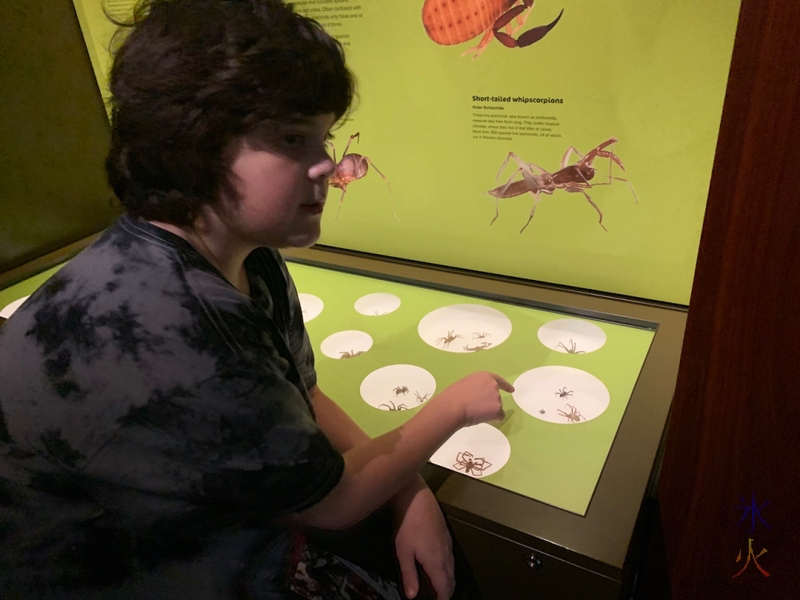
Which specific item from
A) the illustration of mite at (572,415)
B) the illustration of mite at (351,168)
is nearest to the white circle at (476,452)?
the illustration of mite at (572,415)

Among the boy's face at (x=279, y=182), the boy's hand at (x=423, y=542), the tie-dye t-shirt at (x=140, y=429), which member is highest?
the boy's face at (x=279, y=182)

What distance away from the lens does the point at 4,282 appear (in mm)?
1433

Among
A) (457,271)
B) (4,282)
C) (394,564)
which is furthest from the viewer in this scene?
(4,282)

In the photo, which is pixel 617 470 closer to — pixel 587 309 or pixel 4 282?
pixel 587 309

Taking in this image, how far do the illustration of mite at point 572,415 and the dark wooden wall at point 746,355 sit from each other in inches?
5.6

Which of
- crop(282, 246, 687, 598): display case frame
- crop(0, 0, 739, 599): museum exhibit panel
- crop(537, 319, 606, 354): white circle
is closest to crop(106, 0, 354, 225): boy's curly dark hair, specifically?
crop(0, 0, 739, 599): museum exhibit panel

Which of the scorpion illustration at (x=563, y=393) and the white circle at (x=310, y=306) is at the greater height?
the white circle at (x=310, y=306)

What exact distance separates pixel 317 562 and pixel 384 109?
886mm

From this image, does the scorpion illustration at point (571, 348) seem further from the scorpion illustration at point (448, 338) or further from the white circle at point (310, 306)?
the white circle at point (310, 306)

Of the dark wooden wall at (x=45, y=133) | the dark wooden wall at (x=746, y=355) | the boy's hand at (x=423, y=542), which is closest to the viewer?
the dark wooden wall at (x=746, y=355)

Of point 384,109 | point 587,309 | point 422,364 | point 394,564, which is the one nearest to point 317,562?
point 394,564

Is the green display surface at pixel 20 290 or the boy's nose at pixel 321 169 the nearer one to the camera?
the boy's nose at pixel 321 169

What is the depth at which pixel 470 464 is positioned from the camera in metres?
0.78

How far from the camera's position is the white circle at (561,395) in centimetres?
85
